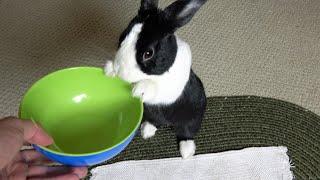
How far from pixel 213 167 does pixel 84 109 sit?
0.29 meters

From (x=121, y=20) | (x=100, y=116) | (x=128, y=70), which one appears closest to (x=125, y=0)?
(x=121, y=20)

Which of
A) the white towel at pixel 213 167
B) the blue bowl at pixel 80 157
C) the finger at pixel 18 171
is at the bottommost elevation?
the white towel at pixel 213 167

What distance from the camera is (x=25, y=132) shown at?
29.0 inches

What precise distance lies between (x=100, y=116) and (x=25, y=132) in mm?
194

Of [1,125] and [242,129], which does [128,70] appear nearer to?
[1,125]

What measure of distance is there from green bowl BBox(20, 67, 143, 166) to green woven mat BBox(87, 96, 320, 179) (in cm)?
11

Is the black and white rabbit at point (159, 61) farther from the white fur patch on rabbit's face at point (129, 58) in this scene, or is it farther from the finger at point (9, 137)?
the finger at point (9, 137)

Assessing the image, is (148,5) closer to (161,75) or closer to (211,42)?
(161,75)

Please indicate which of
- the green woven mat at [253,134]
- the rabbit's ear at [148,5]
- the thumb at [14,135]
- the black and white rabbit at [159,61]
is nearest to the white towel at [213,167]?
the green woven mat at [253,134]

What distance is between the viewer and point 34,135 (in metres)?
0.75

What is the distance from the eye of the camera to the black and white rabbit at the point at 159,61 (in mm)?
726

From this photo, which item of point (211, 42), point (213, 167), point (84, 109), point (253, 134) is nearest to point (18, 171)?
point (84, 109)

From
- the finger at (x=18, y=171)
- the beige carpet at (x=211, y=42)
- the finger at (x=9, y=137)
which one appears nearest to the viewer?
the finger at (x=9, y=137)

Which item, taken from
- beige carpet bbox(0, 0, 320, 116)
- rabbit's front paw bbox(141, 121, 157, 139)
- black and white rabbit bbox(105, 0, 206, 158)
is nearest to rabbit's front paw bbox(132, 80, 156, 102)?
black and white rabbit bbox(105, 0, 206, 158)
